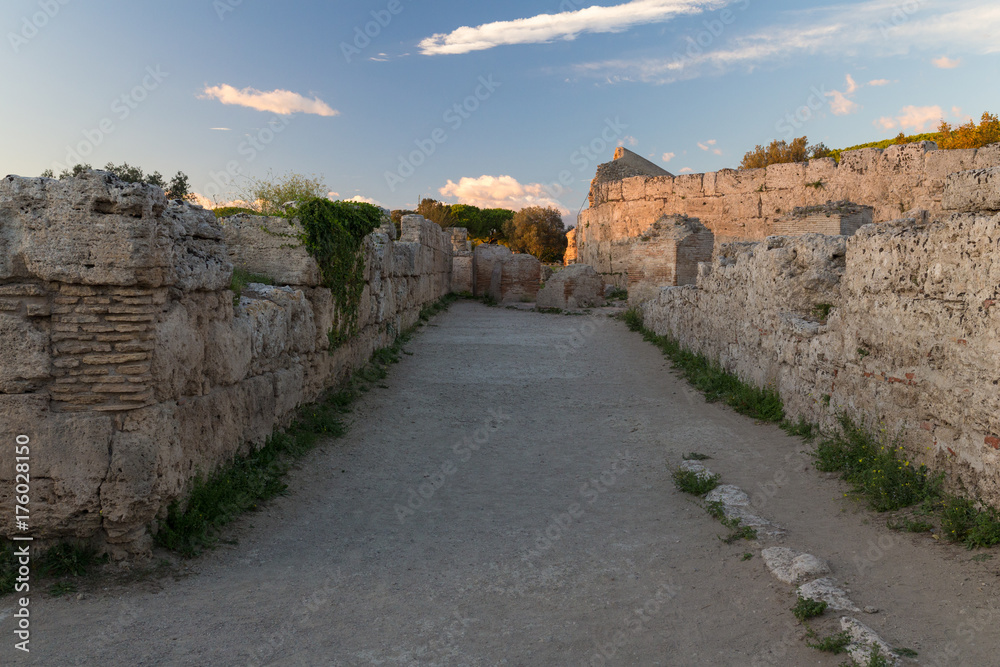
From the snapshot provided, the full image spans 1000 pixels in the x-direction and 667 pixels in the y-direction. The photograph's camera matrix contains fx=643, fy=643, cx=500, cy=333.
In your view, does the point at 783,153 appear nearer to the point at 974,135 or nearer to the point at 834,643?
the point at 974,135

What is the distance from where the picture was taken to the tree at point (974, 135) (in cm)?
2281

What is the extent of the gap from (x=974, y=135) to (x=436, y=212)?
84.4ft

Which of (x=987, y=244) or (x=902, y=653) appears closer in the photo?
(x=902, y=653)

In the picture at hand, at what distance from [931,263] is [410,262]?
10.1m

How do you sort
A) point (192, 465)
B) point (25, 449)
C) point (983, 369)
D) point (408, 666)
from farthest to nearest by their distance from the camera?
point (192, 465) → point (983, 369) → point (25, 449) → point (408, 666)

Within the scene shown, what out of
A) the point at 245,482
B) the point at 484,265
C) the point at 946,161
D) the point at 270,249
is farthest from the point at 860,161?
the point at 245,482

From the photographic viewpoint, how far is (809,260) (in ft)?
21.1

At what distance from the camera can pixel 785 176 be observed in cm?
2048

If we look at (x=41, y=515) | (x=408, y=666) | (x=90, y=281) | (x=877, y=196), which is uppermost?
(x=877, y=196)

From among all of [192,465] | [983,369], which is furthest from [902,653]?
[192,465]

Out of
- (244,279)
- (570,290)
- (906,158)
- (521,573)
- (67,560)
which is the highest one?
(906,158)

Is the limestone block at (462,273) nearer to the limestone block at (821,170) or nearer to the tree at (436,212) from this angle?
the limestone block at (821,170)

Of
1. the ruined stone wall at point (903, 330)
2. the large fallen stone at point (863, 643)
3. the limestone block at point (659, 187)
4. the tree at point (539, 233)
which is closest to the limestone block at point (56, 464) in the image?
the large fallen stone at point (863, 643)

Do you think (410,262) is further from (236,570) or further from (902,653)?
(902,653)
